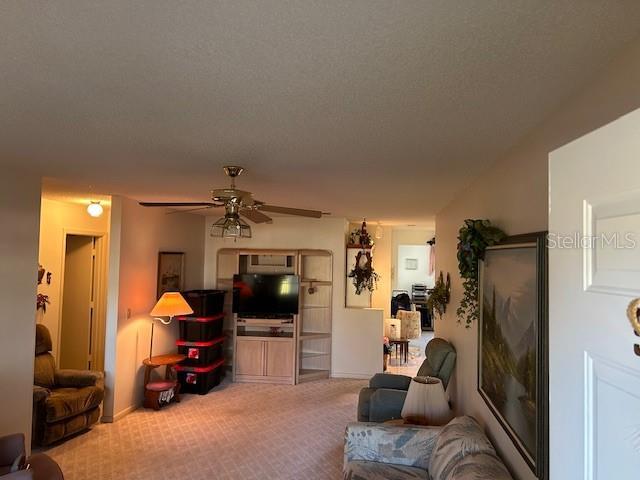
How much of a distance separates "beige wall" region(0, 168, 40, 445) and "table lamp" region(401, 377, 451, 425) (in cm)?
309

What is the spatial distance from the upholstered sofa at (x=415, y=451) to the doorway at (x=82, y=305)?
170 inches

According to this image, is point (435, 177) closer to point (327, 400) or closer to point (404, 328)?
point (327, 400)

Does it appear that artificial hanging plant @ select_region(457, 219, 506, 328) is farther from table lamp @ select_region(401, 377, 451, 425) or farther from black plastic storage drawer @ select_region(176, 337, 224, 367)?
black plastic storage drawer @ select_region(176, 337, 224, 367)

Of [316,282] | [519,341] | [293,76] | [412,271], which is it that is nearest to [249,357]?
[316,282]

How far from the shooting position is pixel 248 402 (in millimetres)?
5234

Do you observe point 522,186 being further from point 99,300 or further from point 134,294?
point 99,300

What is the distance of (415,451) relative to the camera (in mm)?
2768

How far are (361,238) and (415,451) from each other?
4105mm

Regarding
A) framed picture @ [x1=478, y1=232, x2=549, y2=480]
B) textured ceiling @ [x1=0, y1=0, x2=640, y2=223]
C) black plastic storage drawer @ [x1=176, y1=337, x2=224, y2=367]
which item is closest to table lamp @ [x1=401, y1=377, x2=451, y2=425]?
framed picture @ [x1=478, y1=232, x2=549, y2=480]

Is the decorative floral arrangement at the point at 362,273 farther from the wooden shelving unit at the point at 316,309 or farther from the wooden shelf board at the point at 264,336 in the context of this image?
the wooden shelf board at the point at 264,336

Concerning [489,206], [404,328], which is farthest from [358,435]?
[404,328]

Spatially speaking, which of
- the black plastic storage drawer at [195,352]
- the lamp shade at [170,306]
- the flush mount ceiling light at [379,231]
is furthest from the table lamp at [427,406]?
the flush mount ceiling light at [379,231]

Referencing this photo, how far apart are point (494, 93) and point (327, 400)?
4.67 metres

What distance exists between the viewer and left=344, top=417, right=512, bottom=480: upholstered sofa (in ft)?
7.29
